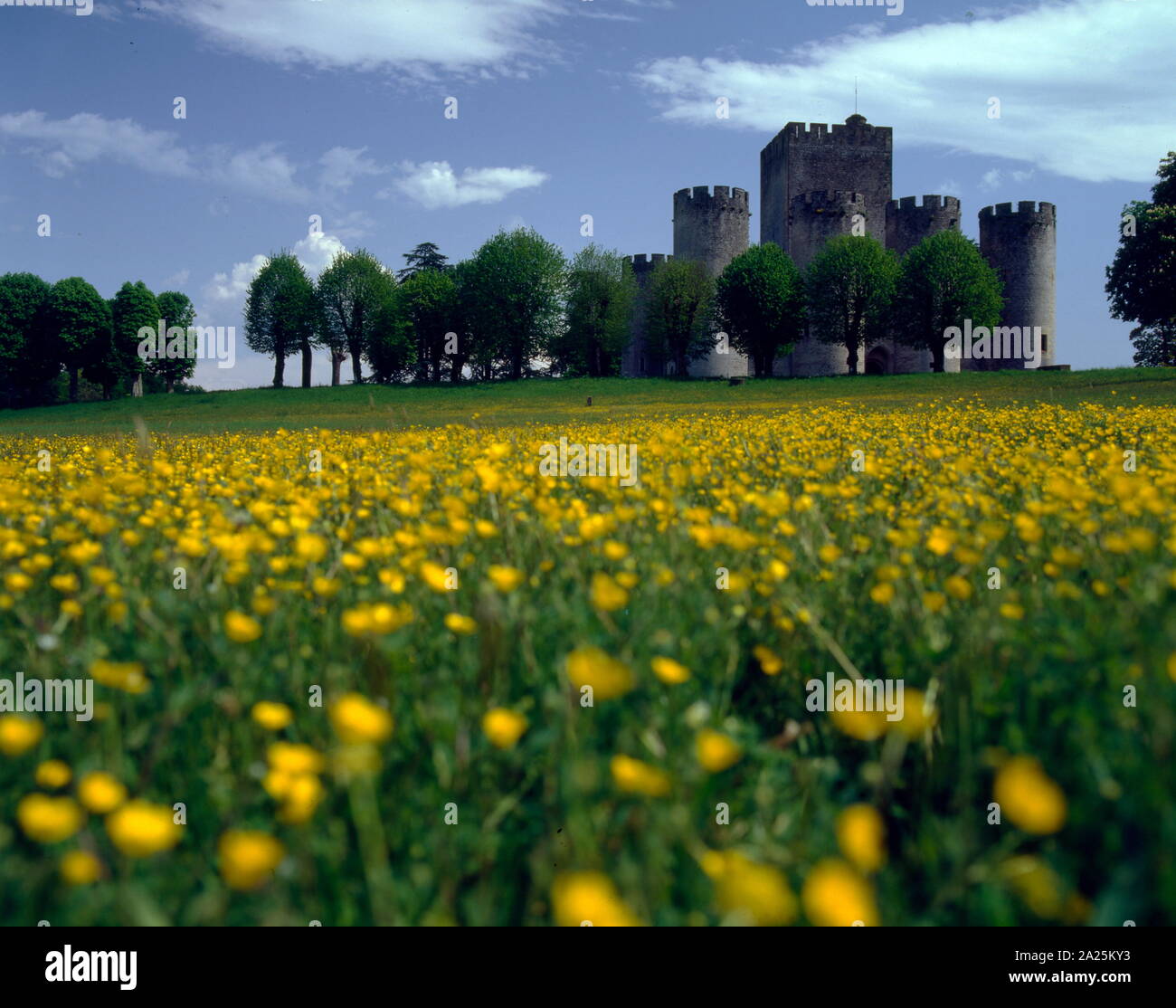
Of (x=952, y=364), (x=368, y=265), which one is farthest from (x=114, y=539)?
(x=368, y=265)

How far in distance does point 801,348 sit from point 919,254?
900 cm

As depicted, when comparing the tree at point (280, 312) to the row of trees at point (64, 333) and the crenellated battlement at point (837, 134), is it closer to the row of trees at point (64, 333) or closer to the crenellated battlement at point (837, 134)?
the row of trees at point (64, 333)

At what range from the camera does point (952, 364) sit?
5219 cm

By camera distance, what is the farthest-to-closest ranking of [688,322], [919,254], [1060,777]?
[688,322] < [919,254] < [1060,777]

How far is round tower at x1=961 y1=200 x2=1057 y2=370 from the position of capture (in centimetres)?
5247

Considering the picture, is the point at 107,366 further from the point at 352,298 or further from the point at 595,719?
the point at 595,719

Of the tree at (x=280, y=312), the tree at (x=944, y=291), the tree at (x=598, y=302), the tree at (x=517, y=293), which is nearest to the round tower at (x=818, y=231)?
the tree at (x=944, y=291)

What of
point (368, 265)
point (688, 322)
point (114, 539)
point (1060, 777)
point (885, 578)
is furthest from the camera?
point (368, 265)

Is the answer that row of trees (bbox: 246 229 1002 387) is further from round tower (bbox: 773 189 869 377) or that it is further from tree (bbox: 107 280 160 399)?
tree (bbox: 107 280 160 399)

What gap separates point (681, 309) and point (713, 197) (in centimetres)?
801

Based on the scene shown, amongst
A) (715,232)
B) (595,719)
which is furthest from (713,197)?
(595,719)

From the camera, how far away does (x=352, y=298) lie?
5997 cm
